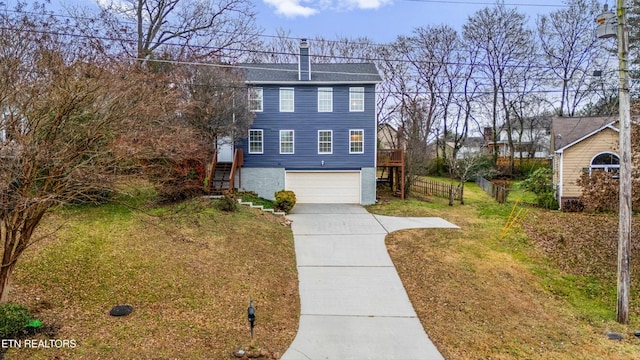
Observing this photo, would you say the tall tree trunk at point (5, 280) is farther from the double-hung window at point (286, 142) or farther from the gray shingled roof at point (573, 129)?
the gray shingled roof at point (573, 129)

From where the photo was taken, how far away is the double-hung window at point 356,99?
758 inches

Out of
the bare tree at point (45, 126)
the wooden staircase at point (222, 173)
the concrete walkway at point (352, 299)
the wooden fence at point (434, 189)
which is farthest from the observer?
the wooden fence at point (434, 189)

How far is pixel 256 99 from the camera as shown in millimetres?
18953

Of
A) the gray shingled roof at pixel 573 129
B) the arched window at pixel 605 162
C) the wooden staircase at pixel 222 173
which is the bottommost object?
the wooden staircase at pixel 222 173

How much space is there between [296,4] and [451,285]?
46.8 feet

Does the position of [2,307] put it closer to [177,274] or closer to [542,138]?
[177,274]

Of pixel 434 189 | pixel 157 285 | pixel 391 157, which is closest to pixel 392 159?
pixel 391 157

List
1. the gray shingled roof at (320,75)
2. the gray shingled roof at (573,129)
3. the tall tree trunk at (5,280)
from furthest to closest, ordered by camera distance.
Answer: the gray shingled roof at (573,129) < the gray shingled roof at (320,75) < the tall tree trunk at (5,280)

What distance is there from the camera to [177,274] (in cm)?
884

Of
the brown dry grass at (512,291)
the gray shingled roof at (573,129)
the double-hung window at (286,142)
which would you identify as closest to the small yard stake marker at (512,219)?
the brown dry grass at (512,291)

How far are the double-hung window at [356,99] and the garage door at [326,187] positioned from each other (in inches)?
131

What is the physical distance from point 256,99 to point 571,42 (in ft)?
85.1

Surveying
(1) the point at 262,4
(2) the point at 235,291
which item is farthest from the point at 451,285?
(1) the point at 262,4

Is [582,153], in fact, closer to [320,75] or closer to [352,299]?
[320,75]
